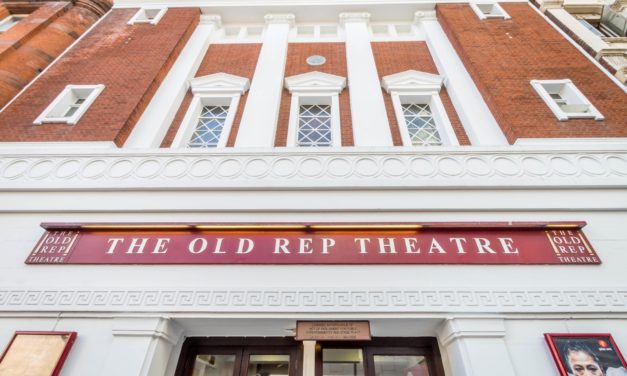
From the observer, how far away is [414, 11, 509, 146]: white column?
6793 mm

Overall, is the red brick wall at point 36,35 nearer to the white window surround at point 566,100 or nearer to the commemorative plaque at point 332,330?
the commemorative plaque at point 332,330

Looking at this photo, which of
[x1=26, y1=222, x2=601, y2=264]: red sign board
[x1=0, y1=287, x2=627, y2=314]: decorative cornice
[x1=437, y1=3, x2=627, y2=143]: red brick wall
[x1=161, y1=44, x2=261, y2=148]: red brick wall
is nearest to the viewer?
[x1=0, y1=287, x2=627, y2=314]: decorative cornice

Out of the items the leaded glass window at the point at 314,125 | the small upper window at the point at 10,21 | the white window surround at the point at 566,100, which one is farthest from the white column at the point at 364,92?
the small upper window at the point at 10,21

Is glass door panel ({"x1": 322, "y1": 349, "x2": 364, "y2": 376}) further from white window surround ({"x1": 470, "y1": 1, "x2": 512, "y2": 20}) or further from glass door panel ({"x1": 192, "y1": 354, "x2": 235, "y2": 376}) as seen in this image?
white window surround ({"x1": 470, "y1": 1, "x2": 512, "y2": 20})

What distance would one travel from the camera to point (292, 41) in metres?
10.7

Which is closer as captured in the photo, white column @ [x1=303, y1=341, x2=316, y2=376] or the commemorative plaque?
the commemorative plaque

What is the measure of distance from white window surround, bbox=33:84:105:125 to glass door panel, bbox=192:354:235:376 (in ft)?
19.5

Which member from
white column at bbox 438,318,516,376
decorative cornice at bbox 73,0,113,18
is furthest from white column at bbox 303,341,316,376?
decorative cornice at bbox 73,0,113,18

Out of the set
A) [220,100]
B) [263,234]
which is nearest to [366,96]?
[220,100]

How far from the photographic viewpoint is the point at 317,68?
365 inches

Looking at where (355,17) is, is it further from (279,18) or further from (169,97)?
(169,97)

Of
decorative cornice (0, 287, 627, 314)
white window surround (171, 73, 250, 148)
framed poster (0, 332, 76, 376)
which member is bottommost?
framed poster (0, 332, 76, 376)

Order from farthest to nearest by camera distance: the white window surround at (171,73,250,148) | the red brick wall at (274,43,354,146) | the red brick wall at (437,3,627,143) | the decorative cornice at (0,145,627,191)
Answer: the white window surround at (171,73,250,148) < the red brick wall at (274,43,354,146) < the red brick wall at (437,3,627,143) < the decorative cornice at (0,145,627,191)

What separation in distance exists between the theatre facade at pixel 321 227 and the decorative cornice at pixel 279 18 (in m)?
4.28
